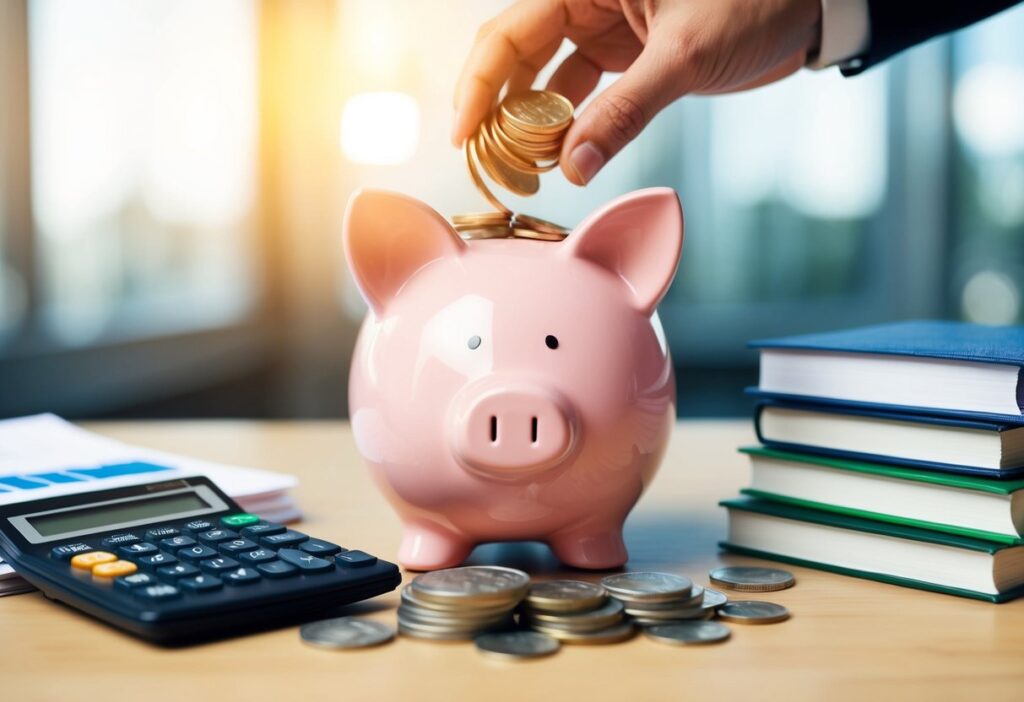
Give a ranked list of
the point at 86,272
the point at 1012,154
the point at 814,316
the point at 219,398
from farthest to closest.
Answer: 1. the point at 814,316
2. the point at 1012,154
3. the point at 219,398
4. the point at 86,272

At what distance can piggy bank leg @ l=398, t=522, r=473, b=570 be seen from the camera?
0.84 m

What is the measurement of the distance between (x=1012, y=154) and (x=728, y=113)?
1244 millimetres

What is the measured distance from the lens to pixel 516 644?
2.12 ft

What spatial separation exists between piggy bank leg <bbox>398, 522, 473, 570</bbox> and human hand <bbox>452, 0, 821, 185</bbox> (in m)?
0.31

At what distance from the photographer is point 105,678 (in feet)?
2.02

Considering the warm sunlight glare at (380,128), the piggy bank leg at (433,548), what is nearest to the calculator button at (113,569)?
the piggy bank leg at (433,548)

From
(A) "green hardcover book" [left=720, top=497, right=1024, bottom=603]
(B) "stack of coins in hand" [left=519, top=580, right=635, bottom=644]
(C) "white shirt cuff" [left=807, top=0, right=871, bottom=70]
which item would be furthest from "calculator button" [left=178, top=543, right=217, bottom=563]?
(C) "white shirt cuff" [left=807, top=0, right=871, bottom=70]

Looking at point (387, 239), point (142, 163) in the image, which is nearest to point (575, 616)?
point (387, 239)

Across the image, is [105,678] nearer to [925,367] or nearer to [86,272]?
[925,367]

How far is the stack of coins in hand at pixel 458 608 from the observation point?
66 cm

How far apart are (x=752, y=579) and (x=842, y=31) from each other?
64 cm

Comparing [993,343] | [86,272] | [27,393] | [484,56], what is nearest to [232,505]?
[484,56]

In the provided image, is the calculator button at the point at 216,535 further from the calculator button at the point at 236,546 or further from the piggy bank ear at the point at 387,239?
the piggy bank ear at the point at 387,239

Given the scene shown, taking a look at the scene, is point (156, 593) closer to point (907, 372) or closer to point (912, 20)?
point (907, 372)
